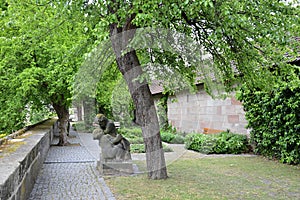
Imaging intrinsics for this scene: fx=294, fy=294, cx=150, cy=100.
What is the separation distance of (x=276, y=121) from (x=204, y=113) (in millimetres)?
5126

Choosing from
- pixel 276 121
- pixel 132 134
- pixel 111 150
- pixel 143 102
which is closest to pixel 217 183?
pixel 143 102

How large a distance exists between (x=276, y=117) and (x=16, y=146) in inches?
287

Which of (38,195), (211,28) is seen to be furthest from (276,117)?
(38,195)

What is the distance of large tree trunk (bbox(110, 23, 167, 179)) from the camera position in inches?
254

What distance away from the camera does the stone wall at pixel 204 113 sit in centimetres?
1179

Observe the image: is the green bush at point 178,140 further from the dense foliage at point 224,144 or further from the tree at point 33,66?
the tree at point 33,66

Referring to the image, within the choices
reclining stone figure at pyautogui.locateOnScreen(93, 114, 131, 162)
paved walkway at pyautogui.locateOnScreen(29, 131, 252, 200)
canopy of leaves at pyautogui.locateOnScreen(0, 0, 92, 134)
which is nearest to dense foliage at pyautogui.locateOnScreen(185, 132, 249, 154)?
paved walkway at pyautogui.locateOnScreen(29, 131, 252, 200)

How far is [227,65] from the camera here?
6953 mm

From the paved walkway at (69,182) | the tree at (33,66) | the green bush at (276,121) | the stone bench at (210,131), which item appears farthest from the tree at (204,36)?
the stone bench at (210,131)

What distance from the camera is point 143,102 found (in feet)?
21.4

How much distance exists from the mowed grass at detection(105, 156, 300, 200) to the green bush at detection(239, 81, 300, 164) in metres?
0.59

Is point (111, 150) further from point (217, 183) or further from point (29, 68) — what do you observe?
point (29, 68)

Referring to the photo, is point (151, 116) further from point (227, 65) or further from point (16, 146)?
point (16, 146)

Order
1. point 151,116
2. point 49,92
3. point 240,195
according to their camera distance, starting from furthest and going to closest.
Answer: point 49,92 → point 151,116 → point 240,195
